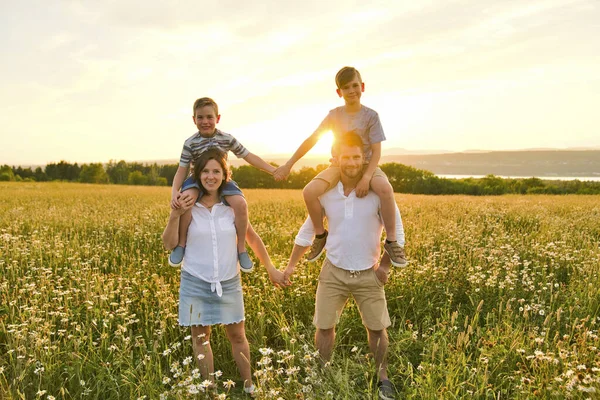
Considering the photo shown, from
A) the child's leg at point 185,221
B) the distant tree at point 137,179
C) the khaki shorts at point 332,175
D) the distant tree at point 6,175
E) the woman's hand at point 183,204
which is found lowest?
the child's leg at point 185,221

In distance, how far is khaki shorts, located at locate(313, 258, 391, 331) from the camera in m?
3.79

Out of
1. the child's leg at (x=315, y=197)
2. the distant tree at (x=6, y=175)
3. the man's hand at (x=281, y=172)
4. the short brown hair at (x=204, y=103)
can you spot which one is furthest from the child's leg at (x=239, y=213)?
the distant tree at (x=6, y=175)

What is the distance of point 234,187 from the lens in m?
3.97

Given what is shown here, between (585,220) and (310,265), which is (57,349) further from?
(585,220)

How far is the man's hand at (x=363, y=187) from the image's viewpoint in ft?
12.5

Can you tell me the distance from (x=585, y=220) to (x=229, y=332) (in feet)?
34.5

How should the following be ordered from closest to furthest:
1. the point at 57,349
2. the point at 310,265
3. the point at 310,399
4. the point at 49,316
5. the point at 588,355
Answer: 1. the point at 310,399
2. the point at 588,355
3. the point at 57,349
4. the point at 49,316
5. the point at 310,265

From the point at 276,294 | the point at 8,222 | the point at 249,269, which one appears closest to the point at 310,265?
the point at 276,294

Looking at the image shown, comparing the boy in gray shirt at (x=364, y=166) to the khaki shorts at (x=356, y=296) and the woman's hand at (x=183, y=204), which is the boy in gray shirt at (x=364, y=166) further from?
the woman's hand at (x=183, y=204)

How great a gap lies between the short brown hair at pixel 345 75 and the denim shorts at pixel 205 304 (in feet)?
7.45

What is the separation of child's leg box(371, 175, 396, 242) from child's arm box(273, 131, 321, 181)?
1075mm

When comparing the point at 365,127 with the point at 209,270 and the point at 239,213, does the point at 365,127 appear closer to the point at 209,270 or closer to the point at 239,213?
the point at 239,213

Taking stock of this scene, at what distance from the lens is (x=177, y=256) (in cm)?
377

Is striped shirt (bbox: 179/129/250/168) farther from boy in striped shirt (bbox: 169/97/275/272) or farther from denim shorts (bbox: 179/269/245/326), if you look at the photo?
denim shorts (bbox: 179/269/245/326)
